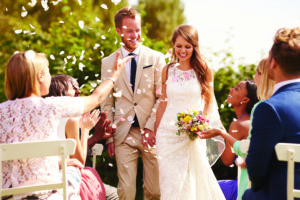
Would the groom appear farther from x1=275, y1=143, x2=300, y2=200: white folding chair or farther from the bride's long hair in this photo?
x1=275, y1=143, x2=300, y2=200: white folding chair

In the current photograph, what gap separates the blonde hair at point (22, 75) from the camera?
2652 millimetres

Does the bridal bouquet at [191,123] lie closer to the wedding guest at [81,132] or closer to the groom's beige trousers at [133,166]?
the groom's beige trousers at [133,166]

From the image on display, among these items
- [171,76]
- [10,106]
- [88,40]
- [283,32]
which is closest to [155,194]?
[171,76]

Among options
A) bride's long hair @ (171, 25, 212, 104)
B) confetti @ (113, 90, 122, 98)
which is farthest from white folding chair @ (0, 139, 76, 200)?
bride's long hair @ (171, 25, 212, 104)

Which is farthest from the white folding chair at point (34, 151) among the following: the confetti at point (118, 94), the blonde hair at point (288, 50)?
the confetti at point (118, 94)

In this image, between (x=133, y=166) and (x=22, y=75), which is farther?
(x=133, y=166)

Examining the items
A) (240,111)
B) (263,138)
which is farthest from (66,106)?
(240,111)

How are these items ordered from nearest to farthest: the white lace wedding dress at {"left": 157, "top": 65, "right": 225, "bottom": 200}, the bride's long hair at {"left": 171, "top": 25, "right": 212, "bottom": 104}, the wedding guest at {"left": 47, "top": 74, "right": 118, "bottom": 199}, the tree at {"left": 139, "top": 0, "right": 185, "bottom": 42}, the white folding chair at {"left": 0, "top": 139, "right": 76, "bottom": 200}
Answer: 1. the white folding chair at {"left": 0, "top": 139, "right": 76, "bottom": 200}
2. the wedding guest at {"left": 47, "top": 74, "right": 118, "bottom": 199}
3. the white lace wedding dress at {"left": 157, "top": 65, "right": 225, "bottom": 200}
4. the bride's long hair at {"left": 171, "top": 25, "right": 212, "bottom": 104}
5. the tree at {"left": 139, "top": 0, "right": 185, "bottom": 42}

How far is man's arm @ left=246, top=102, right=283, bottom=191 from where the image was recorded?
84.1 inches

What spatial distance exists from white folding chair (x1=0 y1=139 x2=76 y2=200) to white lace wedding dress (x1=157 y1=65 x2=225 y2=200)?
5.15ft

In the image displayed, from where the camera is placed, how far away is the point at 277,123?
213cm

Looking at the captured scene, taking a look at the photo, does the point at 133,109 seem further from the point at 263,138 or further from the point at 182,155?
the point at 263,138

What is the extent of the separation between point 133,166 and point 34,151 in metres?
1.90

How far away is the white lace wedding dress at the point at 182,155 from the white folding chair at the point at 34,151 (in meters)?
1.57
